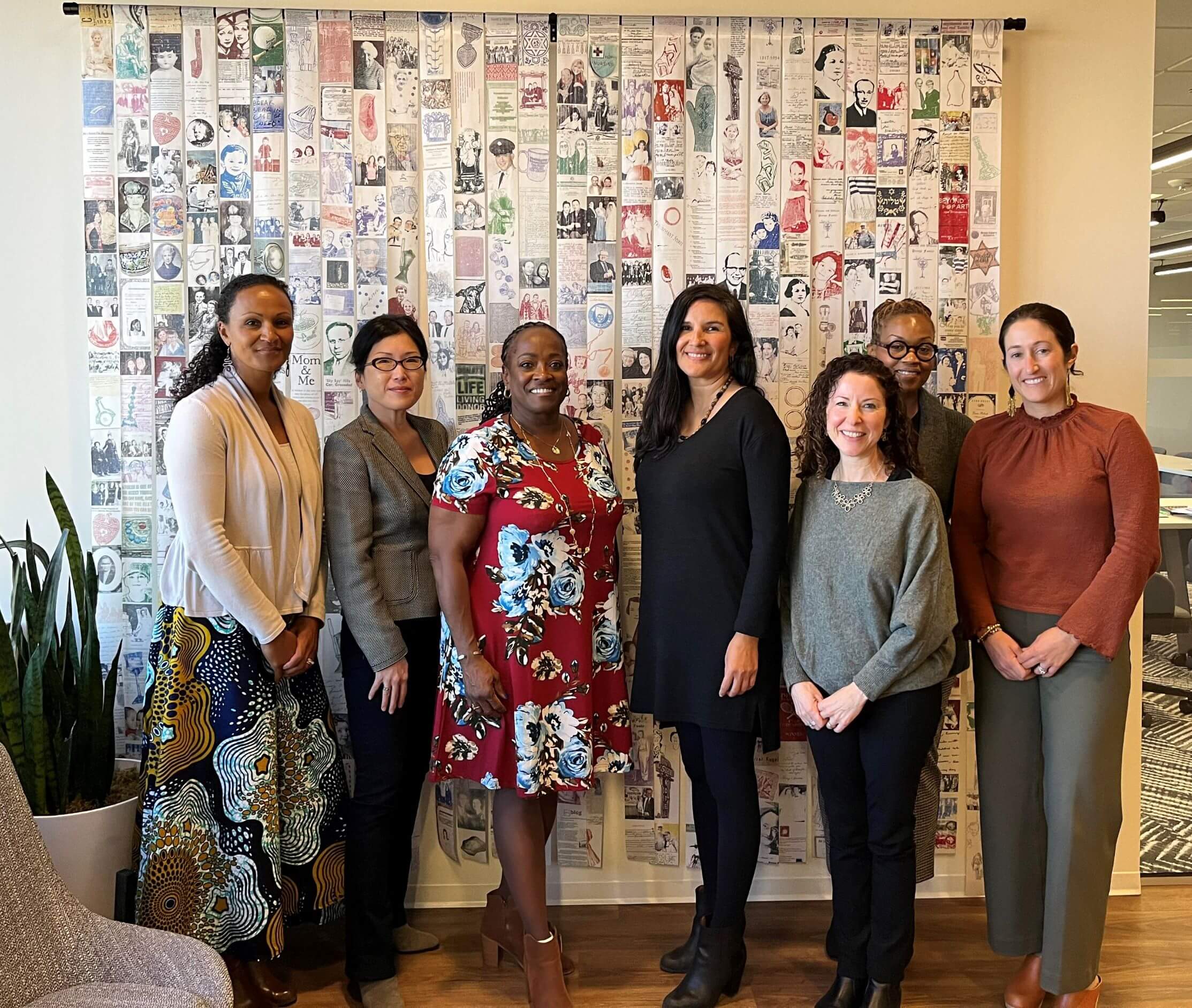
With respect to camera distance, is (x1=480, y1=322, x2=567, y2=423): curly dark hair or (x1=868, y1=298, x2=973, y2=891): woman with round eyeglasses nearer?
(x1=480, y1=322, x2=567, y2=423): curly dark hair

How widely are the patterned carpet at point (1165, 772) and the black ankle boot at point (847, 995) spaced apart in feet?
4.36

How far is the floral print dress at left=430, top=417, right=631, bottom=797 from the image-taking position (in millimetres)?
2154

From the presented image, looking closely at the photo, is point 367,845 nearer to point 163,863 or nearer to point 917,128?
point 163,863

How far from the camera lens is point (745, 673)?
215cm

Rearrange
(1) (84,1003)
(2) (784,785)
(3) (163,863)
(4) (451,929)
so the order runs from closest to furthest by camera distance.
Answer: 1. (1) (84,1003)
2. (3) (163,863)
3. (4) (451,929)
4. (2) (784,785)

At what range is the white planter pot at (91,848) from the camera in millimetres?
2215

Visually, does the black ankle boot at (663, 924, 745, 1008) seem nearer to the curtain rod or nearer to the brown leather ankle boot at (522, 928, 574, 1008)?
the brown leather ankle boot at (522, 928, 574, 1008)

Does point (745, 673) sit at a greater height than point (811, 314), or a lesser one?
lesser

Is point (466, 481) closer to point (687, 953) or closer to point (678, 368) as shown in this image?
point (678, 368)

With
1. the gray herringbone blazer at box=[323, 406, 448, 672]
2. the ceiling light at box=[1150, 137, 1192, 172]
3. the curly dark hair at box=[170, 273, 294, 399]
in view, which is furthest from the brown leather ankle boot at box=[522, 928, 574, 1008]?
the ceiling light at box=[1150, 137, 1192, 172]

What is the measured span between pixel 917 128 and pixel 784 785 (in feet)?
6.46

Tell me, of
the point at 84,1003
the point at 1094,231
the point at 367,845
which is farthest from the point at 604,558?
the point at 1094,231

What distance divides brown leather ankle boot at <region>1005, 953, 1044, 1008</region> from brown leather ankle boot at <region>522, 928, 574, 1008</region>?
1060 mm

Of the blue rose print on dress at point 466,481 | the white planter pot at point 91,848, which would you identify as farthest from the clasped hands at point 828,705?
the white planter pot at point 91,848
